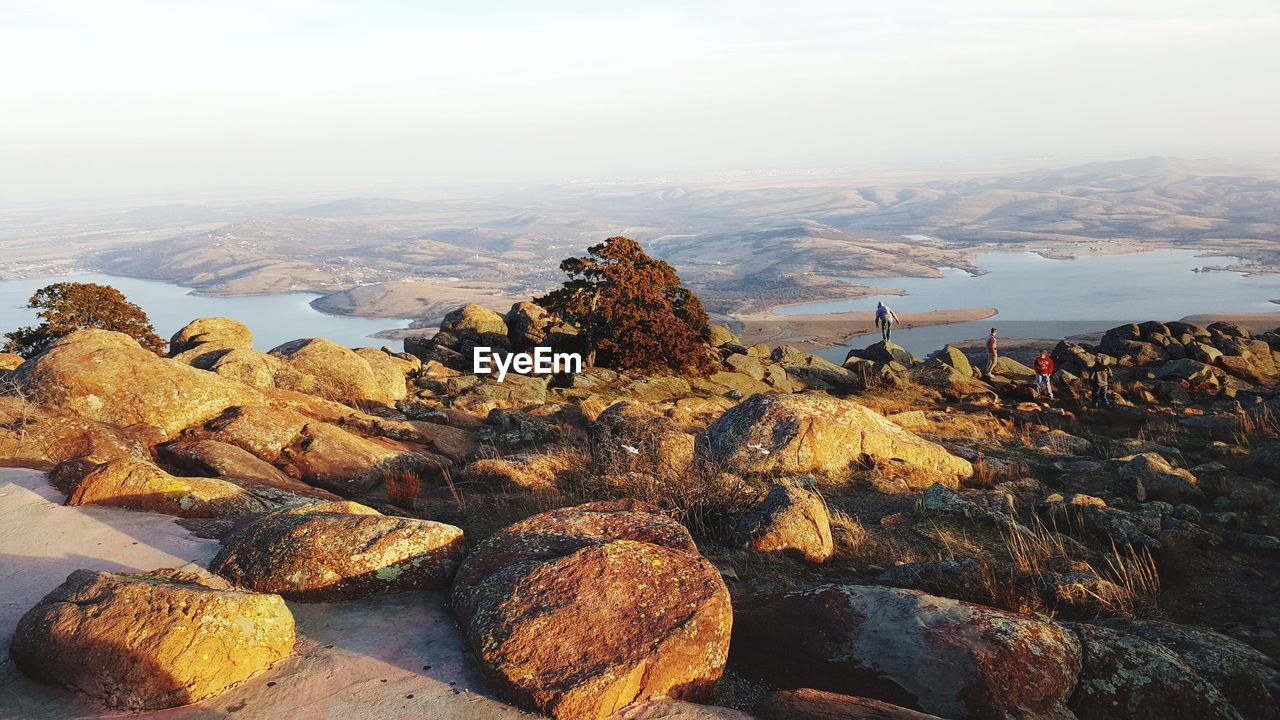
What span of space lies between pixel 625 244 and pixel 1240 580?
22.1m

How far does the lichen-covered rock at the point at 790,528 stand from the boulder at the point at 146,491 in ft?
16.8

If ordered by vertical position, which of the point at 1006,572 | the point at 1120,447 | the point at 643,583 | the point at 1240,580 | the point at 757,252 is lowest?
the point at 757,252

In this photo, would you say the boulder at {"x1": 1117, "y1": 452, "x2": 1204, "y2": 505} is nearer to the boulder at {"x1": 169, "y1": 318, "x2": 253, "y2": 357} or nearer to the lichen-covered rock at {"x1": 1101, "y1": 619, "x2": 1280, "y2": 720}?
the lichen-covered rock at {"x1": 1101, "y1": 619, "x2": 1280, "y2": 720}

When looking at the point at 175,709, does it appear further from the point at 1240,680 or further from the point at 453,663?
the point at 1240,680

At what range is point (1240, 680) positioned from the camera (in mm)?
5430

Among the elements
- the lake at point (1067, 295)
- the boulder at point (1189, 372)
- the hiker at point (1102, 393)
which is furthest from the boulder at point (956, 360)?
the lake at point (1067, 295)

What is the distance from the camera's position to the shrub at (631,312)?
2545 cm

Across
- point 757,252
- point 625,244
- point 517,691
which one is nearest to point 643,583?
point 517,691

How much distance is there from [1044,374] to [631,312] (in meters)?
13.4

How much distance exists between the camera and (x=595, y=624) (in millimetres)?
4906

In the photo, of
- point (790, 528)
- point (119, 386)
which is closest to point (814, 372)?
point (790, 528)

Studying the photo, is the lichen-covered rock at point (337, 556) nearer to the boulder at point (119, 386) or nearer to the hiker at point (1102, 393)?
the boulder at point (119, 386)

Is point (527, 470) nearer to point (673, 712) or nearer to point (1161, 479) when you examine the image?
point (673, 712)

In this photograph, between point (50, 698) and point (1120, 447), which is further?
point (1120, 447)
